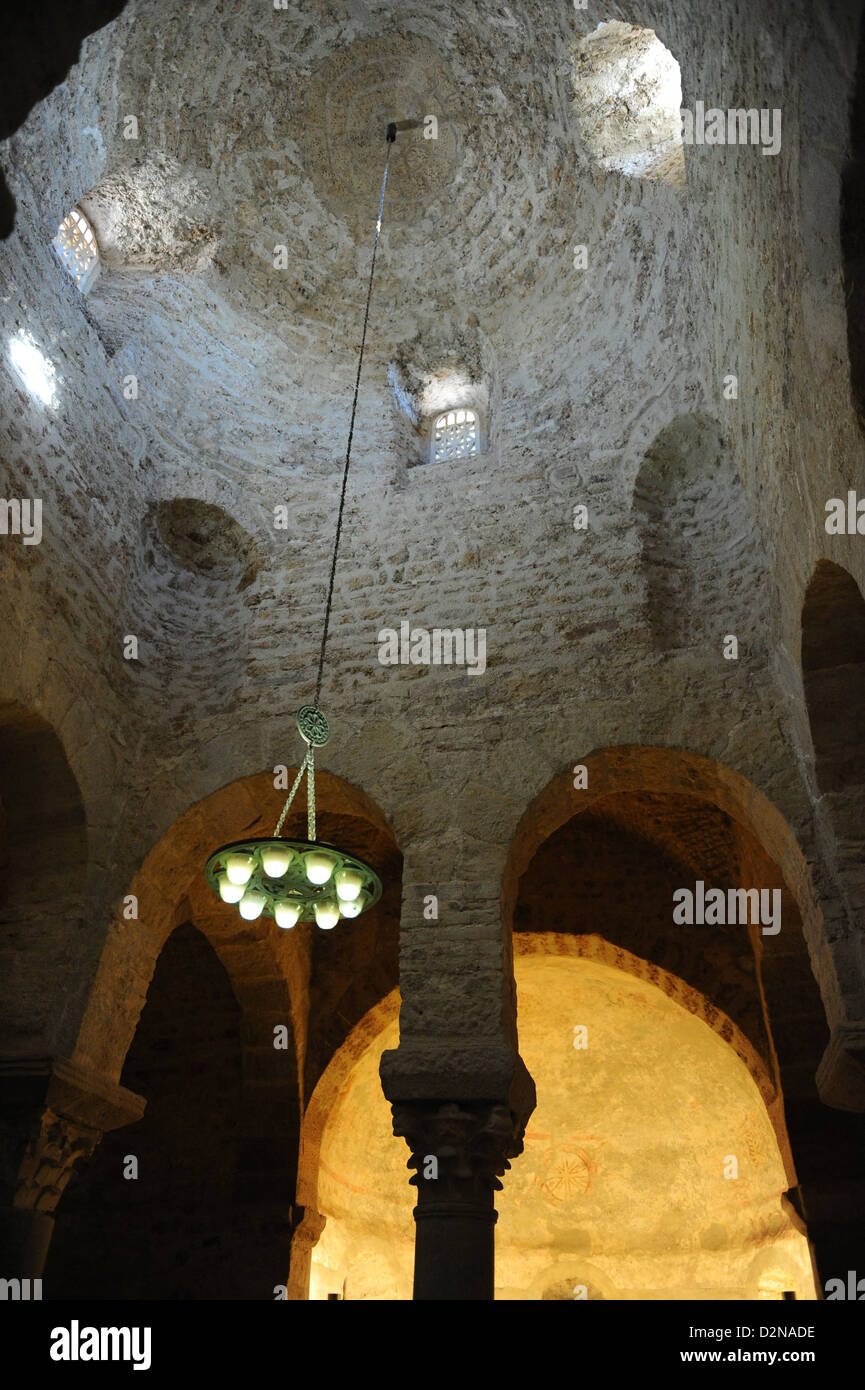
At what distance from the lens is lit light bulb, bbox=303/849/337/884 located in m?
5.88

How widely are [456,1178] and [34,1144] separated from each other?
2633 mm

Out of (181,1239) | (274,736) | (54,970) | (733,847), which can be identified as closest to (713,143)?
(274,736)

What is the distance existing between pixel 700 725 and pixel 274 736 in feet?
9.94

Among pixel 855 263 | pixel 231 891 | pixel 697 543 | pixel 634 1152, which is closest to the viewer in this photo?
pixel 855 263

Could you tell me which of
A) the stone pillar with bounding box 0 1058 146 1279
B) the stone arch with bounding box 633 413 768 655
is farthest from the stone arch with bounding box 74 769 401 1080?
the stone arch with bounding box 633 413 768 655

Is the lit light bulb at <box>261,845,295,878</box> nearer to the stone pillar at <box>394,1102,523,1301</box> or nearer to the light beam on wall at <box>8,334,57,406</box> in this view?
the stone pillar at <box>394,1102,523,1301</box>

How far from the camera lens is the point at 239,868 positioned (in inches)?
235

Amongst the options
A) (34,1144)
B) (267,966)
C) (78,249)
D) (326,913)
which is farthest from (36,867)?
(78,249)

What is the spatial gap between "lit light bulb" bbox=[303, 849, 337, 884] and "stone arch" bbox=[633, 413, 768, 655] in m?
2.81

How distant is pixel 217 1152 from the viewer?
9633 millimetres

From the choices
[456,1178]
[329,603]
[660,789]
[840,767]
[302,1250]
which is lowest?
[302,1250]

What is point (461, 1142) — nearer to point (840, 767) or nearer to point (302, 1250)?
point (840, 767)

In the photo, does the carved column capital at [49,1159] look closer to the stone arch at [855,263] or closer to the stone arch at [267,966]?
the stone arch at [267,966]
